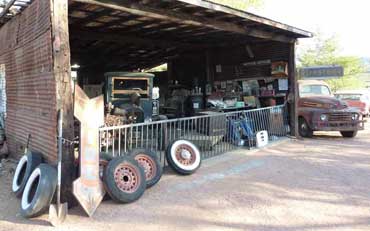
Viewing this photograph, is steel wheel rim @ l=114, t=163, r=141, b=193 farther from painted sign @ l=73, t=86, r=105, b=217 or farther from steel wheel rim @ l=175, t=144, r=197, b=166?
steel wheel rim @ l=175, t=144, r=197, b=166

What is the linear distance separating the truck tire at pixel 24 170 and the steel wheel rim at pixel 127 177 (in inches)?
49.1

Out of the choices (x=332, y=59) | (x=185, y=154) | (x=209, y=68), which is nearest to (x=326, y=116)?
(x=209, y=68)

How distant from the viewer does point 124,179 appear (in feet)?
15.6

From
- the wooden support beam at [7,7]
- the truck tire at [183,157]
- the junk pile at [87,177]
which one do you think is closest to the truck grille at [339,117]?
the truck tire at [183,157]

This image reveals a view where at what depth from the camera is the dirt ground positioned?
4031mm

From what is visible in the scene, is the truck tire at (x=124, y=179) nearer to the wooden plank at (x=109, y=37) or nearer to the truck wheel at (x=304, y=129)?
the wooden plank at (x=109, y=37)

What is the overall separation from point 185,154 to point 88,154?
6.79 ft

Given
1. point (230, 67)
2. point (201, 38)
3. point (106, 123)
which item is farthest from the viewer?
point (230, 67)

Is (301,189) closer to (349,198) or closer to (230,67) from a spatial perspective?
(349,198)

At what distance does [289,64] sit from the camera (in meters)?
9.79

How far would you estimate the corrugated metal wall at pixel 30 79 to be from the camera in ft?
16.0

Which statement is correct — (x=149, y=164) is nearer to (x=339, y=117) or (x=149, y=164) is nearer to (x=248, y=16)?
(x=248, y=16)

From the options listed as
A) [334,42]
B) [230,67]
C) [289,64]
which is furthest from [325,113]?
[334,42]

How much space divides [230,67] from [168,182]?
640cm
